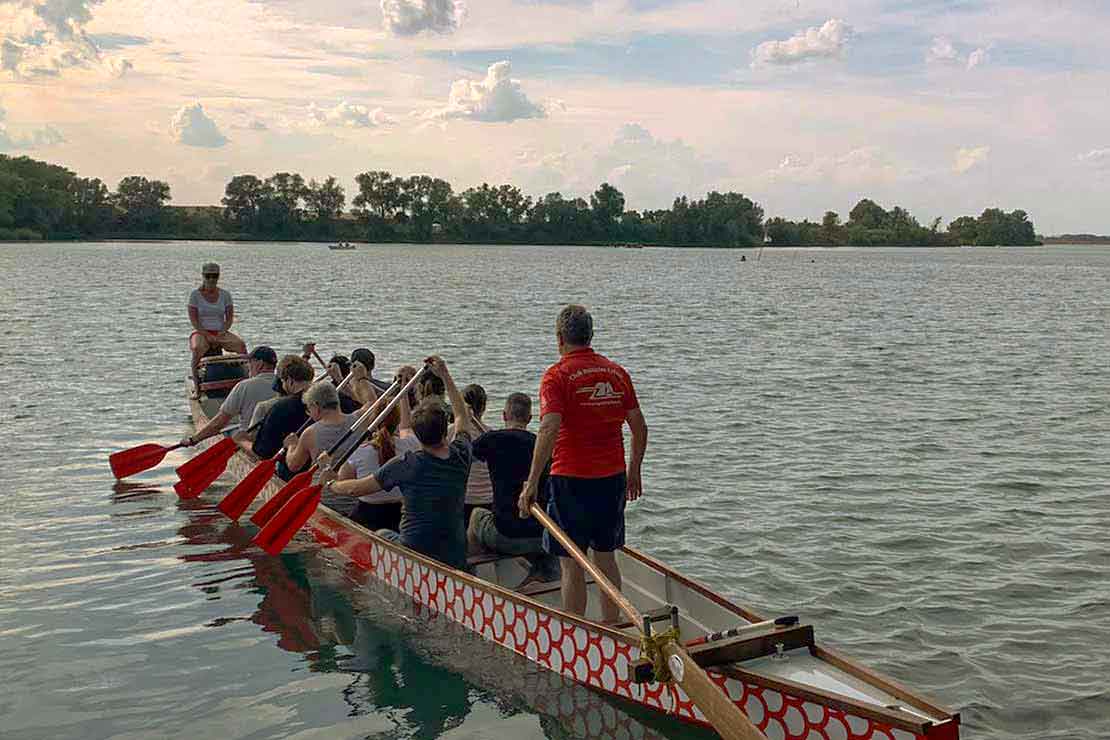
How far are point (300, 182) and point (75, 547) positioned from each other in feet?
547

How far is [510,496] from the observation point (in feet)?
29.0

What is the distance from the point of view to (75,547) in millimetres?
11188

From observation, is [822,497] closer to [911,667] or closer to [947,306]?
[911,667]

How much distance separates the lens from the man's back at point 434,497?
27.8 ft

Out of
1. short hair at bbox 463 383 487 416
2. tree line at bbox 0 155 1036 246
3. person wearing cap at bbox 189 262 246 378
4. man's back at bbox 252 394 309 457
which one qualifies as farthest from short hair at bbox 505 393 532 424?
tree line at bbox 0 155 1036 246

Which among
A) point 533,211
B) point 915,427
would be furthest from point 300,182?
point 915,427

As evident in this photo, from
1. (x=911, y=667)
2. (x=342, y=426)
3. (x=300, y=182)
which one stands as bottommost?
(x=911, y=667)

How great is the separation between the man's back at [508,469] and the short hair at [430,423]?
16.3 inches

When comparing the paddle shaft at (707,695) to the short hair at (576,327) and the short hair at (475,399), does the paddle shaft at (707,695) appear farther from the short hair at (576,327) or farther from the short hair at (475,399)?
the short hair at (475,399)

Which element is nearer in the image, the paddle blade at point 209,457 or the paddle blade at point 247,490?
the paddle blade at point 247,490

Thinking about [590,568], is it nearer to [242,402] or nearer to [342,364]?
[242,402]

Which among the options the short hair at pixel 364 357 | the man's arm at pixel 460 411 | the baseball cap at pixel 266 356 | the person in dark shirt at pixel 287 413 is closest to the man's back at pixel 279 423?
the person in dark shirt at pixel 287 413

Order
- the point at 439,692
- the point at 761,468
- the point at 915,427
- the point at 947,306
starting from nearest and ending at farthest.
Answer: the point at 439,692, the point at 761,468, the point at 915,427, the point at 947,306

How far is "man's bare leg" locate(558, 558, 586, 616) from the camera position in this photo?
25.4 ft
